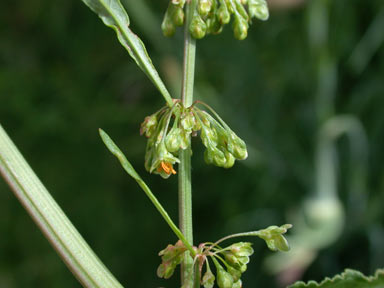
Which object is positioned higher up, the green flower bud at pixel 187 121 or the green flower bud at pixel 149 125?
the green flower bud at pixel 149 125

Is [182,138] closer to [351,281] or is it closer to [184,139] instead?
[184,139]

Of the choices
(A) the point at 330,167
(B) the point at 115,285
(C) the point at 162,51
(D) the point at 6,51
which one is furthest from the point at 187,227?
(D) the point at 6,51

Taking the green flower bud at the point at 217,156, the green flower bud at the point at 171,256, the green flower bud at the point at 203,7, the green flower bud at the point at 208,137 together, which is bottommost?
the green flower bud at the point at 171,256

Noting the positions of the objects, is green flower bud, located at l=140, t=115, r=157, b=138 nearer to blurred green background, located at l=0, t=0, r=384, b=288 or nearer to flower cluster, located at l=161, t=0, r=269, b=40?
flower cluster, located at l=161, t=0, r=269, b=40

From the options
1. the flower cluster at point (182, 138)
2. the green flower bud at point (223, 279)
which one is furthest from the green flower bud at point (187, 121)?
the green flower bud at point (223, 279)

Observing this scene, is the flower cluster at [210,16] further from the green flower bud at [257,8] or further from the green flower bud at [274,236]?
the green flower bud at [274,236]

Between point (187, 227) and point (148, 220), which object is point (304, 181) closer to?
point (148, 220)

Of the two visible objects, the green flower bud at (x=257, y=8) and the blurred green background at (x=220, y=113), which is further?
the blurred green background at (x=220, y=113)
